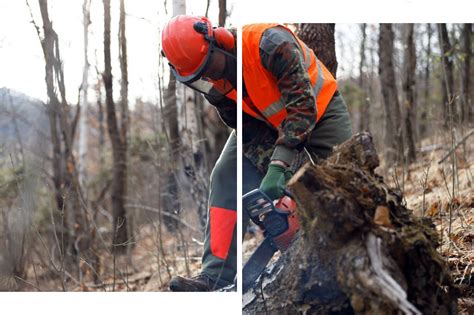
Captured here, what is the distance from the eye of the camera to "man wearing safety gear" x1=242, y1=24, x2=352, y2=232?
2506 millimetres

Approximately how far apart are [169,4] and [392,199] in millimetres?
2201

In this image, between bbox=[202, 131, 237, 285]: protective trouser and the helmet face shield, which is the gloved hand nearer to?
bbox=[202, 131, 237, 285]: protective trouser

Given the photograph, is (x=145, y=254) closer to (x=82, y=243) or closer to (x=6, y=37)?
(x=82, y=243)

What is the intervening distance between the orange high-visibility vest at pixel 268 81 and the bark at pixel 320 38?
0.38 meters

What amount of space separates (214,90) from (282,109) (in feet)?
1.39

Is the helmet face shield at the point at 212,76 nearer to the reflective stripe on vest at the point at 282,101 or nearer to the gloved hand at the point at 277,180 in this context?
the reflective stripe on vest at the point at 282,101

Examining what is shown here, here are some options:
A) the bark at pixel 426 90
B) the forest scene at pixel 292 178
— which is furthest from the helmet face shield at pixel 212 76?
the bark at pixel 426 90

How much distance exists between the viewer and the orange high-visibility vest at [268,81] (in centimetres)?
263

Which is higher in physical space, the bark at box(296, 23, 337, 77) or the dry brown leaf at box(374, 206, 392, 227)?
the bark at box(296, 23, 337, 77)

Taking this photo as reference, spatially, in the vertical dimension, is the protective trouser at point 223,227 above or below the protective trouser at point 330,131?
below

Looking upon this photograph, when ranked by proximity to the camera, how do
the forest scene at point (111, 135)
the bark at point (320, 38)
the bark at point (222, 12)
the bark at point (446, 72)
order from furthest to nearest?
the forest scene at point (111, 135)
the bark at point (222, 12)
the bark at point (446, 72)
the bark at point (320, 38)

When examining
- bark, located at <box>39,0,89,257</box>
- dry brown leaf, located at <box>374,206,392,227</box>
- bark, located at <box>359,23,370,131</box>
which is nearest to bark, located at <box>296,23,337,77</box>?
bark, located at <box>359,23,370,131</box>

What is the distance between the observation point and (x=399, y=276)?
2.02 m

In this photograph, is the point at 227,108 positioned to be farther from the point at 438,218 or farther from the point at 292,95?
the point at 438,218
